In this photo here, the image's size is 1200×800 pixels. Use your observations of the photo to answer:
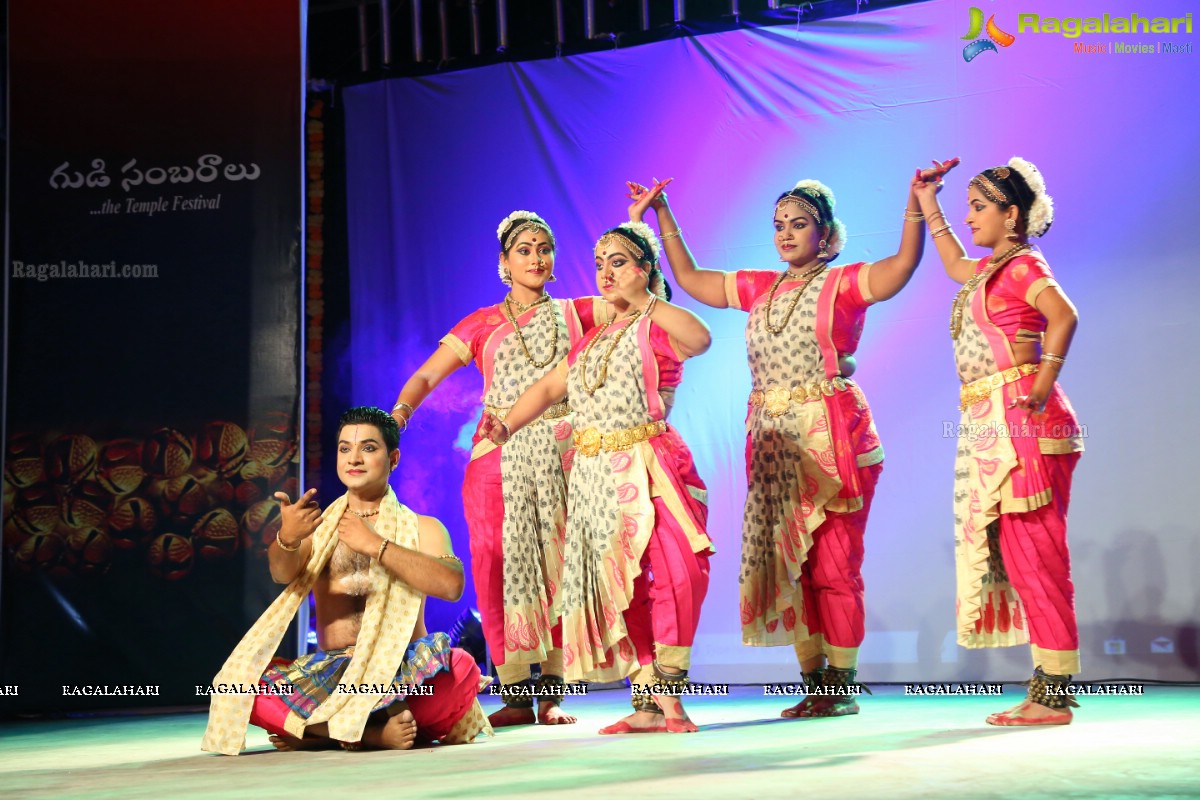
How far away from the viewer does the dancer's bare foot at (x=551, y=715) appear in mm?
4668

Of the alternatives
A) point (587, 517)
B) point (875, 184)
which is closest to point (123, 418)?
point (587, 517)

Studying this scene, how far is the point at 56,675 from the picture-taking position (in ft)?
19.1

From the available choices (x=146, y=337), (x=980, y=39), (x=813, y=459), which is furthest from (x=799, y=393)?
(x=146, y=337)

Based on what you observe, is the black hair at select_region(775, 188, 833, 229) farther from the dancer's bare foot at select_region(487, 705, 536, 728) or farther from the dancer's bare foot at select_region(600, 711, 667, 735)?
the dancer's bare foot at select_region(487, 705, 536, 728)

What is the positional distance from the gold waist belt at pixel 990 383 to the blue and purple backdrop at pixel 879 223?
5.36 ft

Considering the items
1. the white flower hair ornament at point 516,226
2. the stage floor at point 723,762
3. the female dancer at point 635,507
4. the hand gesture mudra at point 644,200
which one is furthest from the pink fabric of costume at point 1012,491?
the white flower hair ornament at point 516,226

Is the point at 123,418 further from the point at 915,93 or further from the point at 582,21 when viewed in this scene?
the point at 915,93

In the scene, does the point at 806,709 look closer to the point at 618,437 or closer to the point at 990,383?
the point at 618,437

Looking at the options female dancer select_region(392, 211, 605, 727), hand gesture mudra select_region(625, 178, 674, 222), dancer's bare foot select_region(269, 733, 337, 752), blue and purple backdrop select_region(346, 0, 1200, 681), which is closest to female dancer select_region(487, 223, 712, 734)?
hand gesture mudra select_region(625, 178, 674, 222)

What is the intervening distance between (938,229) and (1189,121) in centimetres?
178

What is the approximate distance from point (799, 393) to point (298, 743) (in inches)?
79.5

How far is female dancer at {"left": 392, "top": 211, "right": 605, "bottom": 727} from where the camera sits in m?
4.76

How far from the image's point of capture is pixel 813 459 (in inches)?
178

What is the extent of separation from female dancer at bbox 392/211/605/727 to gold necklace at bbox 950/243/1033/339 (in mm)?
1305
